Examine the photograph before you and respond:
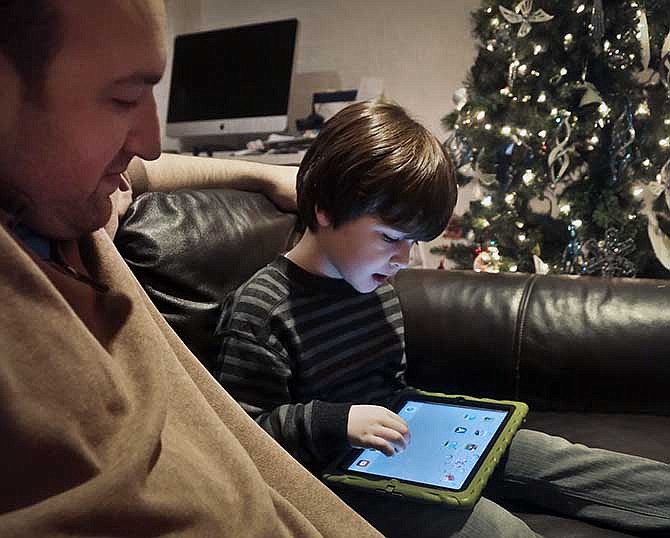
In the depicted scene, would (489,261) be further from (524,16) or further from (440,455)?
(440,455)

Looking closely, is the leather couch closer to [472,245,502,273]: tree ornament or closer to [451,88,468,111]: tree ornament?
[472,245,502,273]: tree ornament

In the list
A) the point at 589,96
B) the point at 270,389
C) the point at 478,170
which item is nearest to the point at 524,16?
the point at 589,96

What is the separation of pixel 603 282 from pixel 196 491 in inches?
42.1

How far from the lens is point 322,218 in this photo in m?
0.99

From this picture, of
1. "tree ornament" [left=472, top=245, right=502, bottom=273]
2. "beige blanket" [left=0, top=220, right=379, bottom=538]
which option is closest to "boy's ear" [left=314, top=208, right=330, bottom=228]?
"beige blanket" [left=0, top=220, right=379, bottom=538]

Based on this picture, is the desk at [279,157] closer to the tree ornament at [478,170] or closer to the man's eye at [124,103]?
the tree ornament at [478,170]

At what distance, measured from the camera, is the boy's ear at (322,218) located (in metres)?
0.98

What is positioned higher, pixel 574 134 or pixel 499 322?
pixel 574 134

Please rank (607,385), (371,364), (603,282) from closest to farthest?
(371,364)
(607,385)
(603,282)

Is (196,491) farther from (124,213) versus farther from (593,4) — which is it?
(593,4)

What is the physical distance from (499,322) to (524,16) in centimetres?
134

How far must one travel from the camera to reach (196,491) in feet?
1.43

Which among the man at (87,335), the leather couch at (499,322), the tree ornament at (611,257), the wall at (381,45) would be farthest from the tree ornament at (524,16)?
the man at (87,335)

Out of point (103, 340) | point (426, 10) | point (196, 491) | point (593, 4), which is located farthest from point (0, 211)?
point (426, 10)
